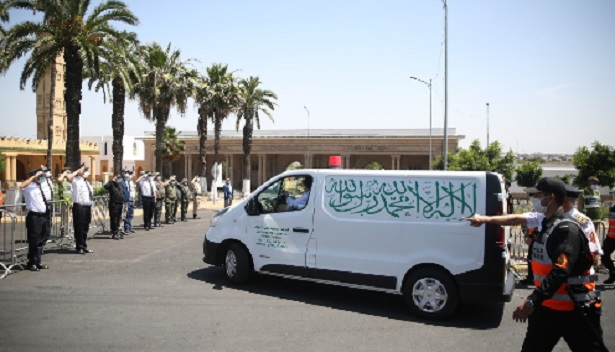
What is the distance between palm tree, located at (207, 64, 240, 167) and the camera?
37656 mm

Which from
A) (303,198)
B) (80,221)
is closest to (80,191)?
(80,221)

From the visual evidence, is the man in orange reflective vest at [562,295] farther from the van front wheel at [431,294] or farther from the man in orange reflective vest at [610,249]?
the man in orange reflective vest at [610,249]

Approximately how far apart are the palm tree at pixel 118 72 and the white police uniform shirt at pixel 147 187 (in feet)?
21.7

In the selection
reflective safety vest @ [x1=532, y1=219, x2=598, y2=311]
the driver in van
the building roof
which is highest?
the building roof

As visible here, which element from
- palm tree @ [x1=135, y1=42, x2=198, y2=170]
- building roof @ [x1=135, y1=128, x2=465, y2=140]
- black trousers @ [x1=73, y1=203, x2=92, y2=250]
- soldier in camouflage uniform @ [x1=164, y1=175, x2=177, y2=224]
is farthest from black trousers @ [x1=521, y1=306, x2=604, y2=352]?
building roof @ [x1=135, y1=128, x2=465, y2=140]

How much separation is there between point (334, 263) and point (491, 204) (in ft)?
8.25

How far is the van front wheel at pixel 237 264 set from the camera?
26.7 ft

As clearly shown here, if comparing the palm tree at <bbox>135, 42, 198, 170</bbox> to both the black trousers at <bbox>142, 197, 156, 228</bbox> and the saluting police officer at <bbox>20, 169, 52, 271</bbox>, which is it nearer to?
the black trousers at <bbox>142, 197, 156, 228</bbox>

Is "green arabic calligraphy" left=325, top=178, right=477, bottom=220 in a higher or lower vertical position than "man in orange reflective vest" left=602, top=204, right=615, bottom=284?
higher

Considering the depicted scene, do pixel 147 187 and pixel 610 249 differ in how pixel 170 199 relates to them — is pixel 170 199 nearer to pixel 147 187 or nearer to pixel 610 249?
pixel 147 187

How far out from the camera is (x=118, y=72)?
21469 mm

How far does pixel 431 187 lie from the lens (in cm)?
673

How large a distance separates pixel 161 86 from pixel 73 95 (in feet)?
36.8

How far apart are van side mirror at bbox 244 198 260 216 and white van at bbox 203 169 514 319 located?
18mm
